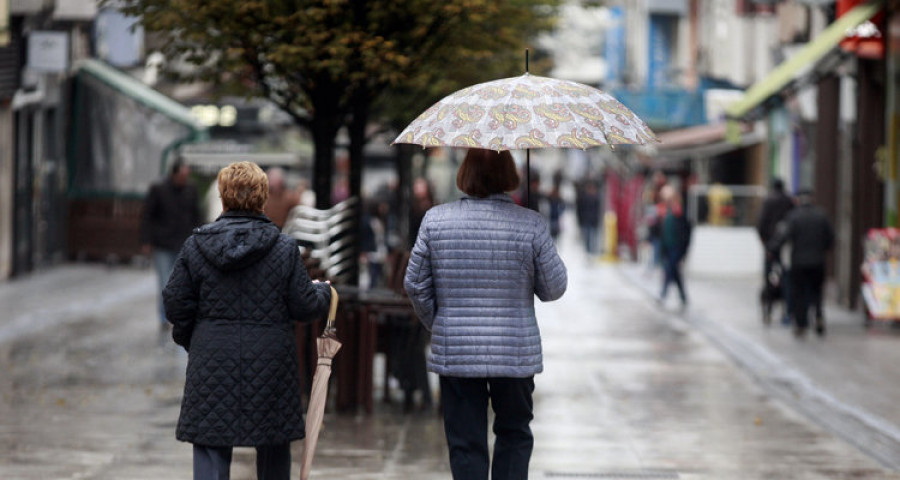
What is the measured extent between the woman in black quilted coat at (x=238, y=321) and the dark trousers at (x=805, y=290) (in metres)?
12.4

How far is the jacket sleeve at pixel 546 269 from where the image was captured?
6.84 m

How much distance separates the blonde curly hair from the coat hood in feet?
0.13

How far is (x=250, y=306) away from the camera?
258 inches

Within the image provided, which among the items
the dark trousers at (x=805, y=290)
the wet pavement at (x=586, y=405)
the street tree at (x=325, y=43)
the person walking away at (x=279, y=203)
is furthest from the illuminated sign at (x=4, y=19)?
the dark trousers at (x=805, y=290)

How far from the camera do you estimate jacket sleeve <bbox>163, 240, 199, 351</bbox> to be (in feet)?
21.5

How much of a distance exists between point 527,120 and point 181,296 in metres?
1.66

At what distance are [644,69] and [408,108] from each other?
43.5m

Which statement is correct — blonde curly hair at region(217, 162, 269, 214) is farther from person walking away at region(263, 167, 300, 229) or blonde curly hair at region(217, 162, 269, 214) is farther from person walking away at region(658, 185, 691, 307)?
person walking away at region(658, 185, 691, 307)

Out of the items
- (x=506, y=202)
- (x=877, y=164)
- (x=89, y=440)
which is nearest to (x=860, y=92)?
(x=877, y=164)

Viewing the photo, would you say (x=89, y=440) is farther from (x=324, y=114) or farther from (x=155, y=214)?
(x=155, y=214)

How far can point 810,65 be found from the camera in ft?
73.3

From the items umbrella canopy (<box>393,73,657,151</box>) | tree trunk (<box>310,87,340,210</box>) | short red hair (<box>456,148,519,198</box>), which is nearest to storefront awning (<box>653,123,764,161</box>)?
tree trunk (<box>310,87,340,210</box>)

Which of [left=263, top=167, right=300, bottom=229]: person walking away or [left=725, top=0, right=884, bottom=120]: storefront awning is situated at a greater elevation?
[left=725, top=0, right=884, bottom=120]: storefront awning

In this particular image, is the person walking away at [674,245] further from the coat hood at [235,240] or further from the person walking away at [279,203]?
the coat hood at [235,240]
